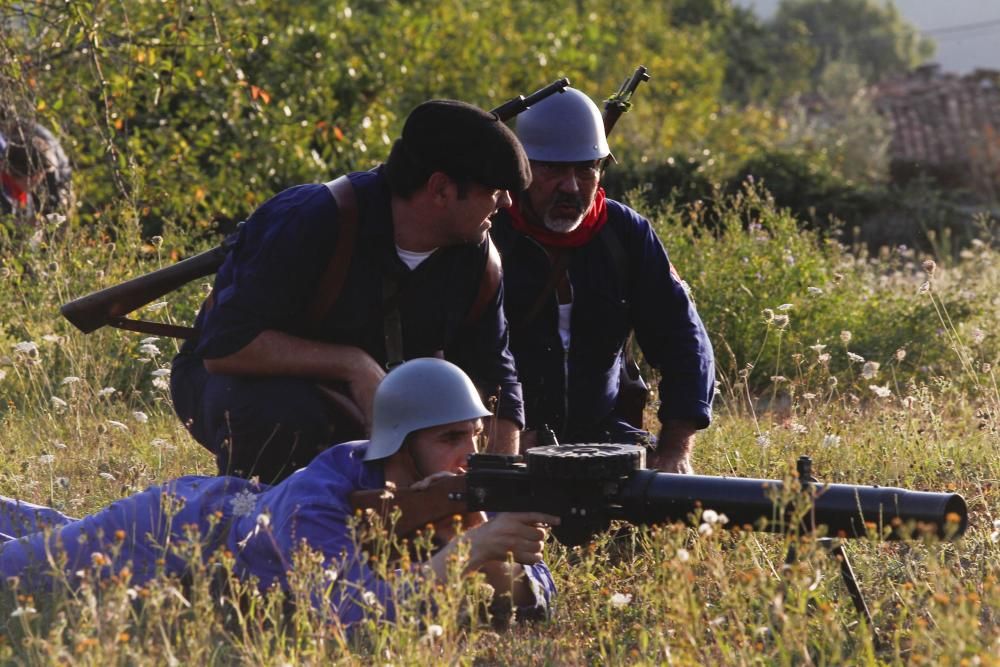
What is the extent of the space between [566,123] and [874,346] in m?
3.92

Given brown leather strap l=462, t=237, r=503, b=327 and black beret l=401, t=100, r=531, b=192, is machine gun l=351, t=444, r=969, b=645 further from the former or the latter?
brown leather strap l=462, t=237, r=503, b=327

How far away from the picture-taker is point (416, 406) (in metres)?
4.61

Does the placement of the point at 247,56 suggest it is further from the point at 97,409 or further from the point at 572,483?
the point at 572,483

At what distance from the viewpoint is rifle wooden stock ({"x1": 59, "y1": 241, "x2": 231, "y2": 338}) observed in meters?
6.05

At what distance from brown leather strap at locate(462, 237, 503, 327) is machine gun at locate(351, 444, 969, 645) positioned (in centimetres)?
139

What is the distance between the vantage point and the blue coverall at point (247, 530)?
4.44m

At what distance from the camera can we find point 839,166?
27.8 meters

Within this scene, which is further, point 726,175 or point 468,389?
point 726,175

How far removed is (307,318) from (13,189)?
5.20 meters

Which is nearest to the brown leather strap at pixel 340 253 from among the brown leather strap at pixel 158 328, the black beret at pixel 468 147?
the black beret at pixel 468 147

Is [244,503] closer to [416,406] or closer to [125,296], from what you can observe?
[416,406]

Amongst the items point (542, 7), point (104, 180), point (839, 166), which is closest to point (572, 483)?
point (104, 180)

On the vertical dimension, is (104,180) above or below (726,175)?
above

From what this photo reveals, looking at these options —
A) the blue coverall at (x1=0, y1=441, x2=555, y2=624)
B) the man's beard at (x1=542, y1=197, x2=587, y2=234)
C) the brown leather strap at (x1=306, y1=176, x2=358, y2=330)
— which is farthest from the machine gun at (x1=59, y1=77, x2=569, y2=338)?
the blue coverall at (x1=0, y1=441, x2=555, y2=624)
